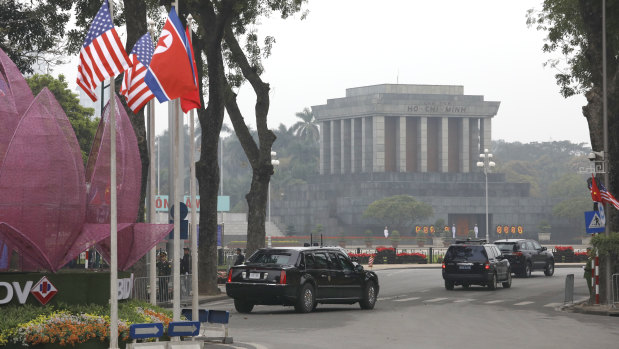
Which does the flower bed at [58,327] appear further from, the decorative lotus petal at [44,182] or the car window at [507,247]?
the car window at [507,247]

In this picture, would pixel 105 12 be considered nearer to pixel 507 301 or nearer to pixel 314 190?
pixel 507 301

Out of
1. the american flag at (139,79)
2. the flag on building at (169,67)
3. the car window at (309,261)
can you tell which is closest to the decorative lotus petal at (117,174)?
the american flag at (139,79)

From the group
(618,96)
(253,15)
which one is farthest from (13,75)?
(253,15)

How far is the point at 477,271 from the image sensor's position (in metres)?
34.5

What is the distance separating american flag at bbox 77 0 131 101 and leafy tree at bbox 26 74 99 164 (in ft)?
155

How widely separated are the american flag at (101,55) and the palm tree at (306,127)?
14580 cm

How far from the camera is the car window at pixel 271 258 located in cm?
2406

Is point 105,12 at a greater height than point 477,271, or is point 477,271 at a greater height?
point 105,12

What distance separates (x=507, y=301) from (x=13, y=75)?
1820cm

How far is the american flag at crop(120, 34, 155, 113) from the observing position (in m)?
15.8

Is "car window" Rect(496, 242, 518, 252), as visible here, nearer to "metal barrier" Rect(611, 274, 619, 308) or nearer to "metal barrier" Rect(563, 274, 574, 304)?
"metal barrier" Rect(563, 274, 574, 304)

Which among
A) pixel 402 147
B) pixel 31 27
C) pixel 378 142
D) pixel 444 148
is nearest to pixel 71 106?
pixel 31 27

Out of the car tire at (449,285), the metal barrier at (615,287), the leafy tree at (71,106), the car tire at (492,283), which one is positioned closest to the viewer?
the metal barrier at (615,287)

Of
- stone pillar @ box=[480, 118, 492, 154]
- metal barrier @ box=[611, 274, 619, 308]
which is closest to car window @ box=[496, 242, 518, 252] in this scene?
metal barrier @ box=[611, 274, 619, 308]
